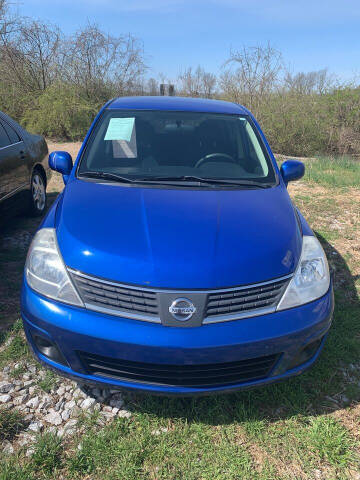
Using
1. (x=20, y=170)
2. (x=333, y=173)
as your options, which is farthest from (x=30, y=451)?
(x=333, y=173)

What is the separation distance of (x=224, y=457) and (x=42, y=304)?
1212mm

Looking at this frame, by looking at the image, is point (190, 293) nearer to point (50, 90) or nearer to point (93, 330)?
point (93, 330)

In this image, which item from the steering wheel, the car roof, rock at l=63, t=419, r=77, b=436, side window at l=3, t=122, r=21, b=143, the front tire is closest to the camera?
rock at l=63, t=419, r=77, b=436

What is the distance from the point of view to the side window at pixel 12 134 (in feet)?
13.7

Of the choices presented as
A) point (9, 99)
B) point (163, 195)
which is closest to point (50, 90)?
point (9, 99)

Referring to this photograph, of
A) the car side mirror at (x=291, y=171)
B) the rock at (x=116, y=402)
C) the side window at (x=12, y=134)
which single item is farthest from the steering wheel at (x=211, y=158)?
the side window at (x=12, y=134)

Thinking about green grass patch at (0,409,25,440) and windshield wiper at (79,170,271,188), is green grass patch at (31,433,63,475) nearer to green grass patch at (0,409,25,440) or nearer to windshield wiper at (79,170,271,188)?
green grass patch at (0,409,25,440)

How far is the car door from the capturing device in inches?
150

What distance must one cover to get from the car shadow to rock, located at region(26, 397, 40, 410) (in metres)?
0.52

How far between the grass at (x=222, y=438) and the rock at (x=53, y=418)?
0.13 m

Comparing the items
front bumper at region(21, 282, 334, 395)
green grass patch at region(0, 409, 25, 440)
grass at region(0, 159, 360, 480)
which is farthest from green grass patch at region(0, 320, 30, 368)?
front bumper at region(21, 282, 334, 395)

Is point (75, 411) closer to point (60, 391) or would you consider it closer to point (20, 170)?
Result: point (60, 391)

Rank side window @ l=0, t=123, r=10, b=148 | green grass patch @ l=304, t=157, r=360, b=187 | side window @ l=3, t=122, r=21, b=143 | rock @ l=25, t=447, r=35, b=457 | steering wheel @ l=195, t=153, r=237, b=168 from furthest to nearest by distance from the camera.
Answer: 1. green grass patch @ l=304, t=157, r=360, b=187
2. side window @ l=3, t=122, r=21, b=143
3. side window @ l=0, t=123, r=10, b=148
4. steering wheel @ l=195, t=153, r=237, b=168
5. rock @ l=25, t=447, r=35, b=457

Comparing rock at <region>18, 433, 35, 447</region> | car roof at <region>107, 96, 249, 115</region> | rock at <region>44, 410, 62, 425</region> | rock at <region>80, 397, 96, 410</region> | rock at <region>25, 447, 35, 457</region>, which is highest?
car roof at <region>107, 96, 249, 115</region>
